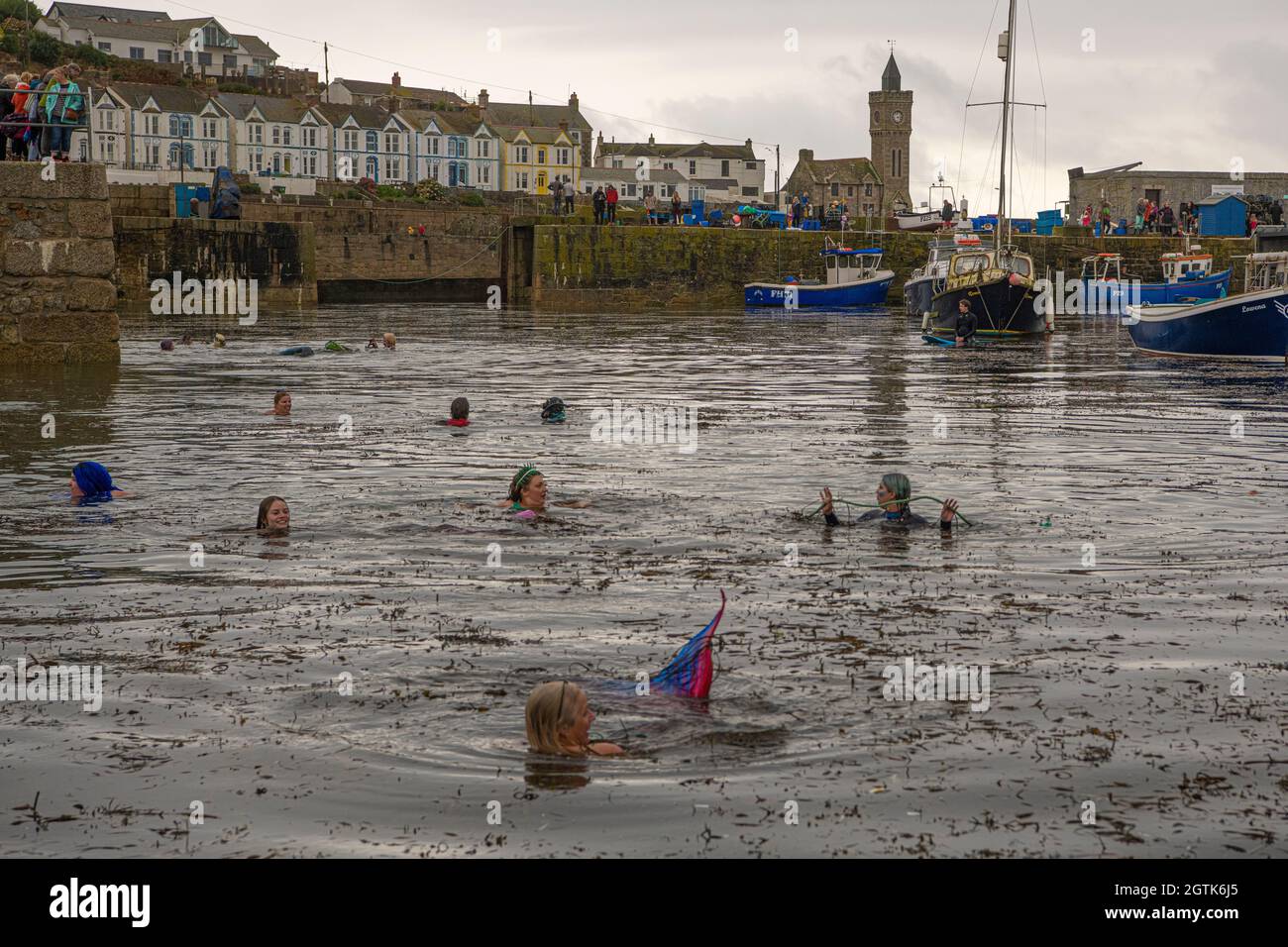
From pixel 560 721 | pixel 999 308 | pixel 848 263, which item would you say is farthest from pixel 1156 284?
pixel 560 721

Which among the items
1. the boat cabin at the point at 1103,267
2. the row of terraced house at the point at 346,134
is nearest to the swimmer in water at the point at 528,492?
the boat cabin at the point at 1103,267

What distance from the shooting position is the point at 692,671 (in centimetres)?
694

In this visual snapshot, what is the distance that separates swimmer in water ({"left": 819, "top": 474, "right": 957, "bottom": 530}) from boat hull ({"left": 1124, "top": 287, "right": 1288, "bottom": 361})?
73.1 feet

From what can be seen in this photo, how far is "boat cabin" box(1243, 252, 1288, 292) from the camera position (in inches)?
1244

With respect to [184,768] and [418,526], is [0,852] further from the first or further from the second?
[418,526]

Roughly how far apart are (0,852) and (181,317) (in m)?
41.2

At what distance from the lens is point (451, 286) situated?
64500mm

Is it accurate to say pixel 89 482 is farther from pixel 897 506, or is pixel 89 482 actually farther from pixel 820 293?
pixel 820 293

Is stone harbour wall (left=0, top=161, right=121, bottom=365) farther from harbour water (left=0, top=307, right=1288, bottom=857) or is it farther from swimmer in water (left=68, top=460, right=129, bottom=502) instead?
swimmer in water (left=68, top=460, right=129, bottom=502)

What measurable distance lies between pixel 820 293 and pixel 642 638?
51.3 m

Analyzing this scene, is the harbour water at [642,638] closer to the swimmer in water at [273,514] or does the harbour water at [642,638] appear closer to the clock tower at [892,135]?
the swimmer in water at [273,514]

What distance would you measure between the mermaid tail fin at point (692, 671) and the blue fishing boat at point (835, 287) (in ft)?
169

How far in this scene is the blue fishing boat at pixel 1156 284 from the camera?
49150 mm
